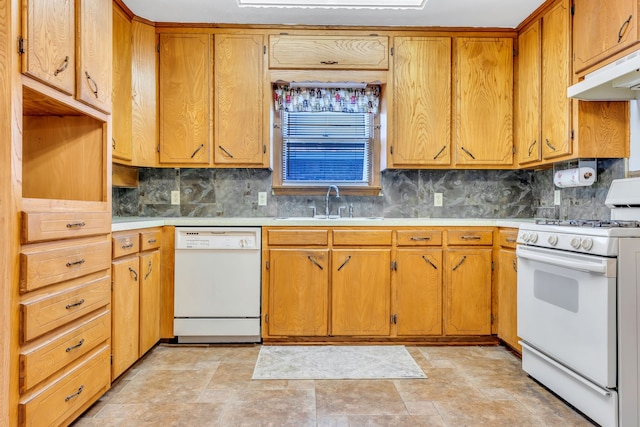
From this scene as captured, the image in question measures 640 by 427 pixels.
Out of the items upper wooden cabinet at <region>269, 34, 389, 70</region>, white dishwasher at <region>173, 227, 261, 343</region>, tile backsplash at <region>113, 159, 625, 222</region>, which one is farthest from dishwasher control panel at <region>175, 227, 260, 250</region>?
upper wooden cabinet at <region>269, 34, 389, 70</region>

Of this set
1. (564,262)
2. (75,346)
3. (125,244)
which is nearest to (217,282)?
(125,244)

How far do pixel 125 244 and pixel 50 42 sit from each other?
109cm

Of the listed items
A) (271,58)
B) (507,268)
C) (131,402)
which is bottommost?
(131,402)

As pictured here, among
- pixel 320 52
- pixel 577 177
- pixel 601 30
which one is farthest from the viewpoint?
pixel 320 52

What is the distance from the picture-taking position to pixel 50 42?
1589 millimetres

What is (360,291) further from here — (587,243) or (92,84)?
(92,84)

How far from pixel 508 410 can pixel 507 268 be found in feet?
3.31

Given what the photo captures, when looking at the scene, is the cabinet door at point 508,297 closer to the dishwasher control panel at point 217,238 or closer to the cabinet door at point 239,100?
the dishwasher control panel at point 217,238

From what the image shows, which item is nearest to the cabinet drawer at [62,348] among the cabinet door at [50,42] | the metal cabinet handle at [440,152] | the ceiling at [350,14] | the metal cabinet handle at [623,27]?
the cabinet door at [50,42]

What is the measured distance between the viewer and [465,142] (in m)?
→ 3.05

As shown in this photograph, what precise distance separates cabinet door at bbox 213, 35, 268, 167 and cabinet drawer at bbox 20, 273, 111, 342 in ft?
4.42

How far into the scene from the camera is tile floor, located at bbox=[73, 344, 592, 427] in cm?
185

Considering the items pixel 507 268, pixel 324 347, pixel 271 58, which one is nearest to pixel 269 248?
pixel 324 347

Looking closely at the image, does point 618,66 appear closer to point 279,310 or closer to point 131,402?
point 279,310
